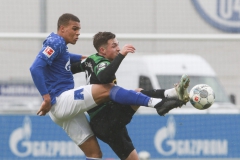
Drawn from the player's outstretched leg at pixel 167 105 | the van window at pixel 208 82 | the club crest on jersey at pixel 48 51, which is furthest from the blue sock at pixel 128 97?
the van window at pixel 208 82

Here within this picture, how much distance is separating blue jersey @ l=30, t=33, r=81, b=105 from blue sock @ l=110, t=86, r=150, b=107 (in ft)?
1.86

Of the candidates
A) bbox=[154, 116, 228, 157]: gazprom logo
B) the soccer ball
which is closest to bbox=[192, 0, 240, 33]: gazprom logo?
bbox=[154, 116, 228, 157]: gazprom logo

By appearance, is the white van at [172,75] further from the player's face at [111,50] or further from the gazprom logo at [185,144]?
the player's face at [111,50]

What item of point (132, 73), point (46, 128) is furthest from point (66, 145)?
point (132, 73)

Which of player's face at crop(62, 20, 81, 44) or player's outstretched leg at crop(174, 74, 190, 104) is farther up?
player's face at crop(62, 20, 81, 44)

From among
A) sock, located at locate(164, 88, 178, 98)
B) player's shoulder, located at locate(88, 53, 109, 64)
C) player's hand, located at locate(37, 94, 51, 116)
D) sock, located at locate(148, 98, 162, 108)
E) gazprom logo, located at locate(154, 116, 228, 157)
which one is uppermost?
player's shoulder, located at locate(88, 53, 109, 64)

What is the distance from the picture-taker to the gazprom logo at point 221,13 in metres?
10.2

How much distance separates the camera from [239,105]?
10.1m

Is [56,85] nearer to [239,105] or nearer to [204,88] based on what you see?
[204,88]

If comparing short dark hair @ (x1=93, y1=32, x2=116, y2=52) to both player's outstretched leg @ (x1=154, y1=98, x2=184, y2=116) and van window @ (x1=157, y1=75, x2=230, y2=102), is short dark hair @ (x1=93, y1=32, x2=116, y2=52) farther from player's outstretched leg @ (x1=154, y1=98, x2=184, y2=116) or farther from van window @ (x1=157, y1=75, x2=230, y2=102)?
van window @ (x1=157, y1=75, x2=230, y2=102)

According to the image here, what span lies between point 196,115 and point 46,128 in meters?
2.08

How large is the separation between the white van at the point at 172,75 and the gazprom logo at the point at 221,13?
25.1 inches

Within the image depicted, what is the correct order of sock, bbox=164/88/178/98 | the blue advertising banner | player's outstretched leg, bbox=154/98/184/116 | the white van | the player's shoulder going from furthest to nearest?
the white van < the blue advertising banner < the player's shoulder < sock, bbox=164/88/178/98 < player's outstretched leg, bbox=154/98/184/116

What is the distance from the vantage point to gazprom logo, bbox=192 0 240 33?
1017cm
